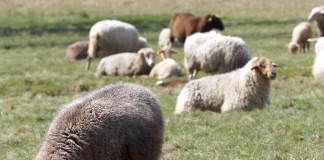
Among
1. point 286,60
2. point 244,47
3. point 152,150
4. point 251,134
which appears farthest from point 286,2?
point 152,150

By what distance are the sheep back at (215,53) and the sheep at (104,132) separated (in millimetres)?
9734

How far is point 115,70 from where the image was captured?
20531 millimetres

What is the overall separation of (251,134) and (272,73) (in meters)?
2.44

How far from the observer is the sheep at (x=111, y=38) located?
2308cm

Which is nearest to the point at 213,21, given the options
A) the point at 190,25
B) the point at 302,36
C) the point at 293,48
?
the point at 190,25

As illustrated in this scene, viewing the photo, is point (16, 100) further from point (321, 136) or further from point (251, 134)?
point (321, 136)

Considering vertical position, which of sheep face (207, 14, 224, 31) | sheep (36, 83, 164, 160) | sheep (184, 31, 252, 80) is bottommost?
sheep face (207, 14, 224, 31)

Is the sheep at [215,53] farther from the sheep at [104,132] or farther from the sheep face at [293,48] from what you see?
the sheep at [104,132]

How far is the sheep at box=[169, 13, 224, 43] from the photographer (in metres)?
26.2

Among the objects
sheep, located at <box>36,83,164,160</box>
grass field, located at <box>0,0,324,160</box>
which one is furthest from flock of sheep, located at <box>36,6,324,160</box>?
grass field, located at <box>0,0,324,160</box>

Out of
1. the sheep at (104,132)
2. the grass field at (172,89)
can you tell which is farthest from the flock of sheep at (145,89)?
the grass field at (172,89)

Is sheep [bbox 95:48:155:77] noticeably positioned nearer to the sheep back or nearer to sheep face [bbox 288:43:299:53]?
the sheep back

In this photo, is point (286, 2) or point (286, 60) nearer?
point (286, 60)

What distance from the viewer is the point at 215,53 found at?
1711 centimetres
